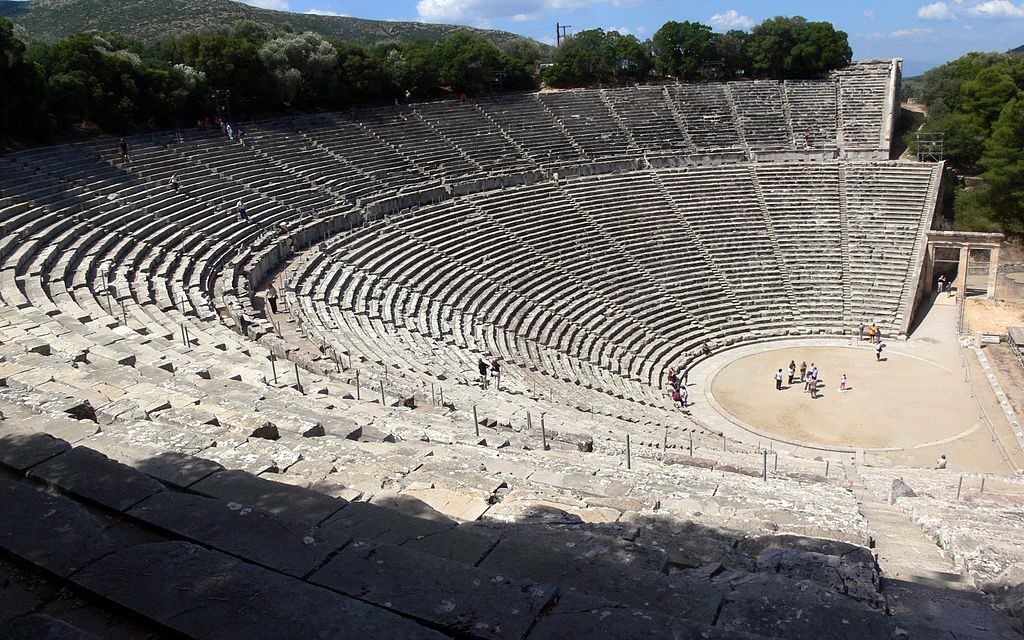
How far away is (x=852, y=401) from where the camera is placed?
20.1 m

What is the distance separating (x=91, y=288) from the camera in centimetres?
1487

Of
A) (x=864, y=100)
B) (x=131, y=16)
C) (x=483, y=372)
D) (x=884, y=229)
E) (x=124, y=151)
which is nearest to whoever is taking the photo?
(x=483, y=372)

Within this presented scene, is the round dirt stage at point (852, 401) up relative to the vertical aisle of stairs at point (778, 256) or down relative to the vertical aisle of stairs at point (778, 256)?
down

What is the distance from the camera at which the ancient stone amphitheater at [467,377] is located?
10.2 feet

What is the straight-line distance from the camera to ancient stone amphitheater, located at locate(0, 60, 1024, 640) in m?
3.12

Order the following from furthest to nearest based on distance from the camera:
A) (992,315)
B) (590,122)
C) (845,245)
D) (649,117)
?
1. (649,117)
2. (590,122)
3. (845,245)
4. (992,315)

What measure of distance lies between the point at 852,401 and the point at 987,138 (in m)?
21.7

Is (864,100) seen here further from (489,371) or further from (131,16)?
(131,16)

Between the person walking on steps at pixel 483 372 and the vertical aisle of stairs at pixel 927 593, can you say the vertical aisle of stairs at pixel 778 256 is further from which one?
the vertical aisle of stairs at pixel 927 593

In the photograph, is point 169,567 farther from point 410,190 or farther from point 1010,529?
point 410,190

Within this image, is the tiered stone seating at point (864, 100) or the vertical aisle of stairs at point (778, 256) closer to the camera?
the vertical aisle of stairs at point (778, 256)

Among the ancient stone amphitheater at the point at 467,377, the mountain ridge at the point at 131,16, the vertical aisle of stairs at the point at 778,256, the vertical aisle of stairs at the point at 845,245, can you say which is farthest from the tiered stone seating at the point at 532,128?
the mountain ridge at the point at 131,16

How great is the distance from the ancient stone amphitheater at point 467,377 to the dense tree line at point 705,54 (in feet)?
9.85

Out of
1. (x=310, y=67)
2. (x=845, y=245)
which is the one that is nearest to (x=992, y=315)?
(x=845, y=245)
